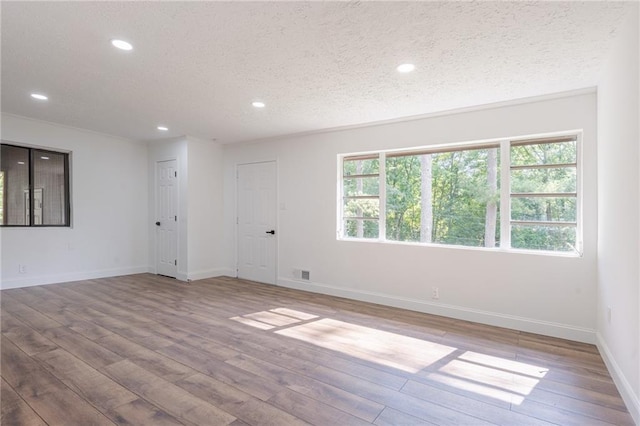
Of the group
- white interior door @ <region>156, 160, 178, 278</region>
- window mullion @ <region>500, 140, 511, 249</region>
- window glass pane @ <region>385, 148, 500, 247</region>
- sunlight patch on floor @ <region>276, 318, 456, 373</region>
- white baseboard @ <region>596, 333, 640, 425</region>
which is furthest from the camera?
white interior door @ <region>156, 160, 178, 278</region>

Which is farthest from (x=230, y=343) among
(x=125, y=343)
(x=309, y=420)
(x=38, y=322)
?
(x=38, y=322)

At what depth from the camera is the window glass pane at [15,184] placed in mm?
4848

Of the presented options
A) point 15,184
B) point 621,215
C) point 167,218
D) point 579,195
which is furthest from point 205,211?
point 621,215

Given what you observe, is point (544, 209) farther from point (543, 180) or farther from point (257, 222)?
point (257, 222)

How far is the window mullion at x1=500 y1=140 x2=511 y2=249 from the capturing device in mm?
3697

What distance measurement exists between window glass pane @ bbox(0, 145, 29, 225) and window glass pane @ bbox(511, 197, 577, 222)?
6.85m

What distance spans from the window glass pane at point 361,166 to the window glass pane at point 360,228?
2.35ft

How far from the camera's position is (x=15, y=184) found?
4.96m

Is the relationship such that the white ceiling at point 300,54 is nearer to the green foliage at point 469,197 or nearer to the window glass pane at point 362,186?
the green foliage at point 469,197

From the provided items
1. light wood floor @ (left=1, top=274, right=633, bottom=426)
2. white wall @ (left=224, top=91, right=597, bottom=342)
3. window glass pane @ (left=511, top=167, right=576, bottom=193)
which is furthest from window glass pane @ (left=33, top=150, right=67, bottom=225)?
window glass pane @ (left=511, top=167, right=576, bottom=193)

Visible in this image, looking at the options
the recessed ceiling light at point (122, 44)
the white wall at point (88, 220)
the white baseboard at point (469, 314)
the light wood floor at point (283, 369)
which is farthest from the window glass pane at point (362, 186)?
the white wall at point (88, 220)

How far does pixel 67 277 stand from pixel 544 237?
692cm

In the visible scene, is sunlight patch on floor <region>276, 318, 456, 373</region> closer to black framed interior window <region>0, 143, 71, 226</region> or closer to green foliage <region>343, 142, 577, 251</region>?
green foliage <region>343, 142, 577, 251</region>

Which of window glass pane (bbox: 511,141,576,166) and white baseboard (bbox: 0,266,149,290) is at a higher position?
window glass pane (bbox: 511,141,576,166)
